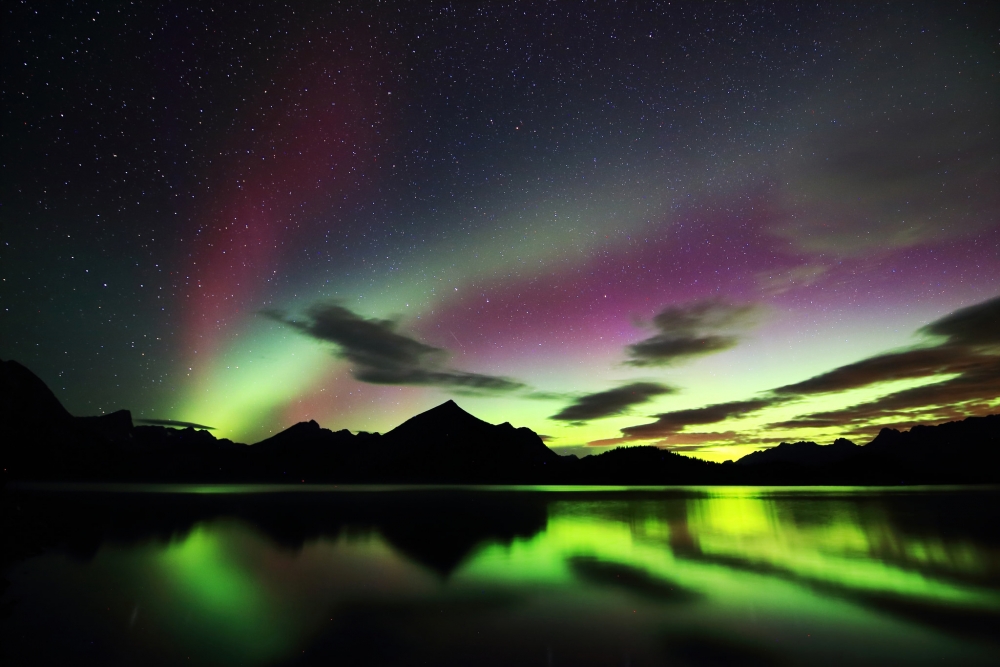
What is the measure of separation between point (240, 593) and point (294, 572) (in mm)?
3478

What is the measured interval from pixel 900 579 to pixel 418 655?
19636 millimetres

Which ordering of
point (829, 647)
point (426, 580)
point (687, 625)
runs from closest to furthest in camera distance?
point (829, 647)
point (687, 625)
point (426, 580)

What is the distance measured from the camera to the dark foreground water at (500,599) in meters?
11.1

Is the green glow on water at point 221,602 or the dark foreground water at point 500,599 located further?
the green glow on water at point 221,602

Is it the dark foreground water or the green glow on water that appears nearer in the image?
the dark foreground water

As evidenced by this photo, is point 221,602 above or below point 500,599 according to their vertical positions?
below

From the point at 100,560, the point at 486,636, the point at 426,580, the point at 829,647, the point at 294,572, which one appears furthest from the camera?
the point at 100,560

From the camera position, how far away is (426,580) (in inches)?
726

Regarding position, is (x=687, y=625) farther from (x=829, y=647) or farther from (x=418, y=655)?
(x=418, y=655)

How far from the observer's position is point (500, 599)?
52.1ft

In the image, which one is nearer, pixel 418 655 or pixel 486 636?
pixel 418 655

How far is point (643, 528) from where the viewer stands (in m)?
35.8

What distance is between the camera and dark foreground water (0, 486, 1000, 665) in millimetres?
11117

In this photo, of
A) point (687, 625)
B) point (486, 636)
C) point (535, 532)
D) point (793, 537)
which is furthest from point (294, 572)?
point (793, 537)
